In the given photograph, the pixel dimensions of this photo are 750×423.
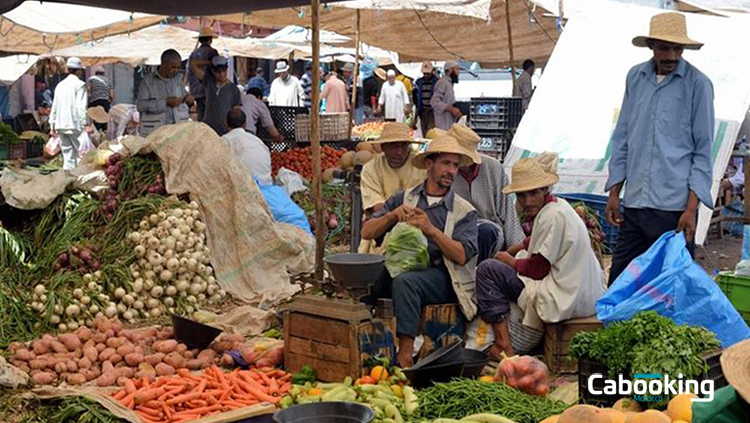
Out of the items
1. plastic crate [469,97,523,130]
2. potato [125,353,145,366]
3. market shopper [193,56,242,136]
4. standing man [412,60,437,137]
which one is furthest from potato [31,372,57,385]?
standing man [412,60,437,137]

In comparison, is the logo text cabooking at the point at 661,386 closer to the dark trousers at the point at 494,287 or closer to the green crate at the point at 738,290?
the dark trousers at the point at 494,287

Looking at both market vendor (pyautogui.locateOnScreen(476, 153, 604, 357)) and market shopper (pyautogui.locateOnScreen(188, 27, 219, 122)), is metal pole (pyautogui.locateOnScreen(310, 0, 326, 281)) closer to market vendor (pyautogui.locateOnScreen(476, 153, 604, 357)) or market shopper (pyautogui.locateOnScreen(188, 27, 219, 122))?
market vendor (pyautogui.locateOnScreen(476, 153, 604, 357))

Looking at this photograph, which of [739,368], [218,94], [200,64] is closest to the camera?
[739,368]

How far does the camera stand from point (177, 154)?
26.6 ft

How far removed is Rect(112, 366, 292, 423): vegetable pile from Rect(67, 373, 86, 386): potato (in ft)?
1.01

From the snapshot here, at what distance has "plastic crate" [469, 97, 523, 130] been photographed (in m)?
11.1

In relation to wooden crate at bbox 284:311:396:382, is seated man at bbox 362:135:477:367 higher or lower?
higher

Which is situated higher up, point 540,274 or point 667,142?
point 667,142

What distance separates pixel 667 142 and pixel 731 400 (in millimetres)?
3928

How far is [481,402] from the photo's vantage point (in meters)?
4.48

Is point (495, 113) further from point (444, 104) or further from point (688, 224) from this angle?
point (688, 224)

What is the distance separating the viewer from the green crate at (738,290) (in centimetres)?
627

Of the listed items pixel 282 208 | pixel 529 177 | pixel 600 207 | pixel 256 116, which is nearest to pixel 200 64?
pixel 256 116

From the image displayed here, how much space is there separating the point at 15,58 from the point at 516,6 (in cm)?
1105
